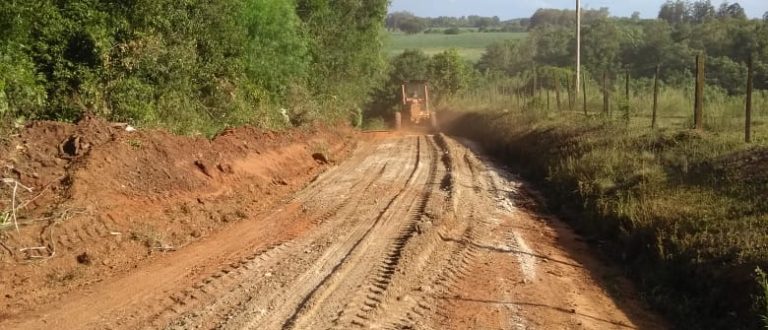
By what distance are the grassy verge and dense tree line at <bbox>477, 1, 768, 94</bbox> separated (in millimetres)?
7964

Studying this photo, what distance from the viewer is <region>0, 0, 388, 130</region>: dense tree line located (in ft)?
34.8

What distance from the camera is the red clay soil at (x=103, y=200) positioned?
24.1 feet

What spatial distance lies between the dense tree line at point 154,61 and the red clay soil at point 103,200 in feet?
3.05

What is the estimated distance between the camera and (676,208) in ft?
29.2

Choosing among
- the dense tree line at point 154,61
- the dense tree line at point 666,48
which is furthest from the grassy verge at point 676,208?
the dense tree line at point 666,48

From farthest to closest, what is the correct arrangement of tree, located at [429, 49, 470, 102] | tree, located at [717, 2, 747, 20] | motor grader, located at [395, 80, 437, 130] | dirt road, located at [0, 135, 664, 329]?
tree, located at [717, 2, 747, 20] → tree, located at [429, 49, 470, 102] → motor grader, located at [395, 80, 437, 130] → dirt road, located at [0, 135, 664, 329]

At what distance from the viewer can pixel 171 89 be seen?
1294 cm

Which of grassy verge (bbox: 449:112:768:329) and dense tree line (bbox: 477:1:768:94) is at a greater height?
dense tree line (bbox: 477:1:768:94)

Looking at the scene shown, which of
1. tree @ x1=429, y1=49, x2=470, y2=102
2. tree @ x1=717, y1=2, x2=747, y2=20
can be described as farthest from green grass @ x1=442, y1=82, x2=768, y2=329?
tree @ x1=717, y1=2, x2=747, y2=20

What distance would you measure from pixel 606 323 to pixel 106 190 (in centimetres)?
661

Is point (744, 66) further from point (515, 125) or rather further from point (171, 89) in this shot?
point (171, 89)

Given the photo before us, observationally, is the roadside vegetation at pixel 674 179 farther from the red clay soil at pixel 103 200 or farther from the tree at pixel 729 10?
the tree at pixel 729 10

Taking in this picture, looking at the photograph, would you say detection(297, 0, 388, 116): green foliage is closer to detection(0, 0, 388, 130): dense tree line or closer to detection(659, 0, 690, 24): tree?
detection(0, 0, 388, 130): dense tree line

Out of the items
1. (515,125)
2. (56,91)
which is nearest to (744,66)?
(515,125)
